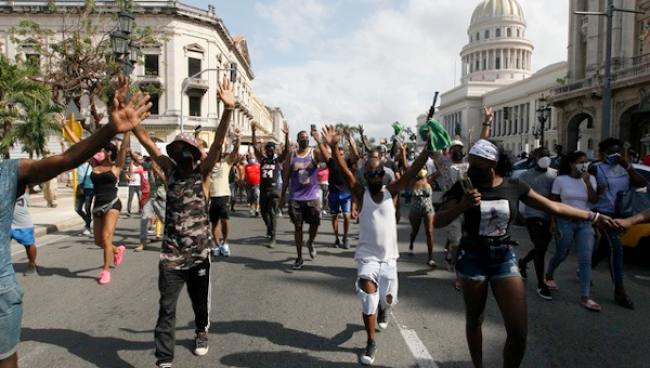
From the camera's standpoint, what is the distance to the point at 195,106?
45656 mm

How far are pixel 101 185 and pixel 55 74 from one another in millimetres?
20268

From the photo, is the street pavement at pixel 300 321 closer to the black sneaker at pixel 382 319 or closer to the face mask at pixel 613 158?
the black sneaker at pixel 382 319

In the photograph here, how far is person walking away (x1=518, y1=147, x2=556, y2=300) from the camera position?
577 centimetres

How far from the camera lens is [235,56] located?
5809 centimetres

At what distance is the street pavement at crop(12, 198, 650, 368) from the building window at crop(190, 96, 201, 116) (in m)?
39.7

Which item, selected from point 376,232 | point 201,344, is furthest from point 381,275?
point 201,344

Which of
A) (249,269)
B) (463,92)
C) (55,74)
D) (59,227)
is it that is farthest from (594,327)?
(463,92)

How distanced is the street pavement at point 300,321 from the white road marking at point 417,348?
0.4 inches

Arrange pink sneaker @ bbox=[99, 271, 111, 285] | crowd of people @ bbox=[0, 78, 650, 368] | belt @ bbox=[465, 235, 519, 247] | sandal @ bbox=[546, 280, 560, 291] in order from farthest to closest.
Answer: pink sneaker @ bbox=[99, 271, 111, 285] → sandal @ bbox=[546, 280, 560, 291] → belt @ bbox=[465, 235, 519, 247] → crowd of people @ bbox=[0, 78, 650, 368]

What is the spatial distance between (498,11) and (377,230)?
113989 millimetres

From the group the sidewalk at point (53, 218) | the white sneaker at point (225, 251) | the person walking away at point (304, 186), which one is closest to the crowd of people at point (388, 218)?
the person walking away at point (304, 186)

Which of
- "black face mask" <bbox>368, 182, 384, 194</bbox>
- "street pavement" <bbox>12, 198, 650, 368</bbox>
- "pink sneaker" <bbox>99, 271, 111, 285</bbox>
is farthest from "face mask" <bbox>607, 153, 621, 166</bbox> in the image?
"pink sneaker" <bbox>99, 271, 111, 285</bbox>

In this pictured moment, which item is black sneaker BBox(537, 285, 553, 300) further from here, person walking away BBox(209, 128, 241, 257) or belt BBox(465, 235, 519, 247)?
person walking away BBox(209, 128, 241, 257)

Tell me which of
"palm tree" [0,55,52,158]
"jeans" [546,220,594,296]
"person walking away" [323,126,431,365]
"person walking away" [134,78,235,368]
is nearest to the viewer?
"person walking away" [134,78,235,368]
